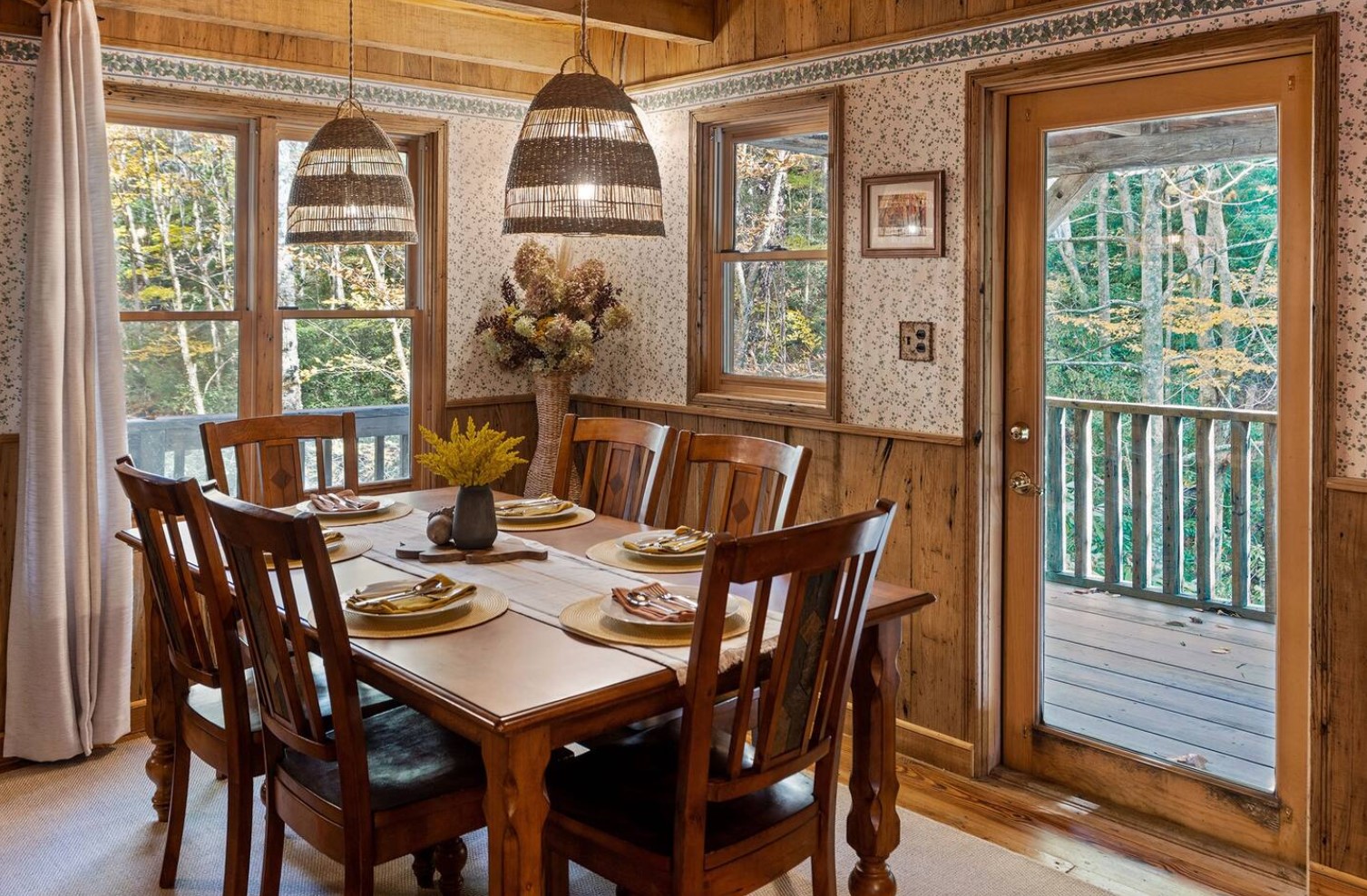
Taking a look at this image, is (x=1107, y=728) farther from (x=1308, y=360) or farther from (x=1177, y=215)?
(x=1177, y=215)

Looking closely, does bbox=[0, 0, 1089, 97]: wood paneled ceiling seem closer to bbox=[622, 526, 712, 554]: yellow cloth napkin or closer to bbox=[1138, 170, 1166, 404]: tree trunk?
bbox=[1138, 170, 1166, 404]: tree trunk

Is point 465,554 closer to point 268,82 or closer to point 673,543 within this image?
point 673,543

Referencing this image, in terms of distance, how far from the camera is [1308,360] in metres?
2.82

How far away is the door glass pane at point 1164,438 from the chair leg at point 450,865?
180 centimetres

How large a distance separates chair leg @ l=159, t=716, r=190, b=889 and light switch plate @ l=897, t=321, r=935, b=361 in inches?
90.4

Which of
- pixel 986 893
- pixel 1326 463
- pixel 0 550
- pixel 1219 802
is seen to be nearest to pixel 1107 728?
pixel 1219 802

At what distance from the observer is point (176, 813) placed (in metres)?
2.80

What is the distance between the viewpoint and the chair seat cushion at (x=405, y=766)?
2178 mm

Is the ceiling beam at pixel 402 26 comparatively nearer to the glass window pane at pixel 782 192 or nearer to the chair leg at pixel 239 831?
the glass window pane at pixel 782 192

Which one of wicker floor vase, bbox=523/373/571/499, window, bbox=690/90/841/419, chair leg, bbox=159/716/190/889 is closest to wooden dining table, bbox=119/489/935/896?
chair leg, bbox=159/716/190/889

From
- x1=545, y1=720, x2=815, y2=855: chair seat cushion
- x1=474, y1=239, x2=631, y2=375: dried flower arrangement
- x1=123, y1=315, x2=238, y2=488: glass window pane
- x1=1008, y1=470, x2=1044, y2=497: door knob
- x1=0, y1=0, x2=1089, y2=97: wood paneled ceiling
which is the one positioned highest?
x1=0, y1=0, x2=1089, y2=97: wood paneled ceiling

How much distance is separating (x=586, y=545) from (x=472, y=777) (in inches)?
32.3

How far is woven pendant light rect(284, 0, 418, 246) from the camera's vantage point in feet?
9.12

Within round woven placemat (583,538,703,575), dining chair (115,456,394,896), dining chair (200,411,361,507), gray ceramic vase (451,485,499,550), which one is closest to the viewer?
dining chair (115,456,394,896)
